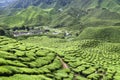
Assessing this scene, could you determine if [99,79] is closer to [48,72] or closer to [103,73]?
[103,73]

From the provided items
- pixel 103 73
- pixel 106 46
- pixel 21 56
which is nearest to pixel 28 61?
pixel 21 56

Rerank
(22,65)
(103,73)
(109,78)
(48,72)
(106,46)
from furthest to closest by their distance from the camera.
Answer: (106,46)
(103,73)
(109,78)
(48,72)
(22,65)

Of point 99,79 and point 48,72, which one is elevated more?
point 48,72

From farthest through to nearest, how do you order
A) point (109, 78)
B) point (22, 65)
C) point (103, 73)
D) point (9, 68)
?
point (103, 73)
point (109, 78)
point (22, 65)
point (9, 68)

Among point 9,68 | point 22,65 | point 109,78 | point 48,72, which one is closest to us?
point 9,68

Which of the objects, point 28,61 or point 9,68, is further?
point 28,61

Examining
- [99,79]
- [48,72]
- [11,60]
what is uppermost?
[11,60]

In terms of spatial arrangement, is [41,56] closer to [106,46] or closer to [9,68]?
[9,68]

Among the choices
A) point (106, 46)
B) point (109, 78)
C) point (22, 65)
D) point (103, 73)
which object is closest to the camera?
point (22, 65)

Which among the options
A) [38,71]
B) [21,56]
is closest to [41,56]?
[21,56]
